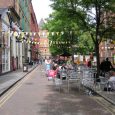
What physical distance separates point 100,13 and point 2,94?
29.1ft

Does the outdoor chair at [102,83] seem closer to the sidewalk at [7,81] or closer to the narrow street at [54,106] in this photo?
the narrow street at [54,106]

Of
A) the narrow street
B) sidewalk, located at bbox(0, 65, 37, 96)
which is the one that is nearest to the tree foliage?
sidewalk, located at bbox(0, 65, 37, 96)

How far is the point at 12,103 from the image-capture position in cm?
1493

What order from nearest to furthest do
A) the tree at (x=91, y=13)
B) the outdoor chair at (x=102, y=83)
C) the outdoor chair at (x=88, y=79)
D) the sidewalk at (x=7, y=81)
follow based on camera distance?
the outdoor chair at (x=102, y=83) < the sidewalk at (x=7, y=81) < the outdoor chair at (x=88, y=79) < the tree at (x=91, y=13)

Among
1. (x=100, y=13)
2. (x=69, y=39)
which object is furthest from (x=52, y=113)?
(x=69, y=39)

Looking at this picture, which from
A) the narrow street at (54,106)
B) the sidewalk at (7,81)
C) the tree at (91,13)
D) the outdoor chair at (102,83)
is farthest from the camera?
the tree at (91,13)

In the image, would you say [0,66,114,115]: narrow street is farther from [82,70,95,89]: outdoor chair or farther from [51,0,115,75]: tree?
[51,0,115,75]: tree

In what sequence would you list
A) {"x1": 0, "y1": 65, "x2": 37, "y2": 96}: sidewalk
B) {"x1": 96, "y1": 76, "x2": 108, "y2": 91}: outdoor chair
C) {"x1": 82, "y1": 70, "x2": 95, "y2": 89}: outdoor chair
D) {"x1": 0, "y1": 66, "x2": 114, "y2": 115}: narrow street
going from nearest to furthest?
{"x1": 0, "y1": 66, "x2": 114, "y2": 115}: narrow street → {"x1": 96, "y1": 76, "x2": 108, "y2": 91}: outdoor chair → {"x1": 0, "y1": 65, "x2": 37, "y2": 96}: sidewalk → {"x1": 82, "y1": 70, "x2": 95, "y2": 89}: outdoor chair

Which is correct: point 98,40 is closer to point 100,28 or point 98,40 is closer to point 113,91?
point 100,28

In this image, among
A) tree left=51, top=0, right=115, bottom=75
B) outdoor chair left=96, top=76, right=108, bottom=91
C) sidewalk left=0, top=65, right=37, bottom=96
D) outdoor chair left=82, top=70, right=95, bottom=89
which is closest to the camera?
outdoor chair left=96, top=76, right=108, bottom=91

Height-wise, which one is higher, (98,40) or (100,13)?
(100,13)

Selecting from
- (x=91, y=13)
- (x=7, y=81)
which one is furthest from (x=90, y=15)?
(x=7, y=81)

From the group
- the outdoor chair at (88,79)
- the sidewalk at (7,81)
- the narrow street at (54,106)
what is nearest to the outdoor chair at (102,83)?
the outdoor chair at (88,79)

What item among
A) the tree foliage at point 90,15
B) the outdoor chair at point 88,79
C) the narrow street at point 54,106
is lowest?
the narrow street at point 54,106
